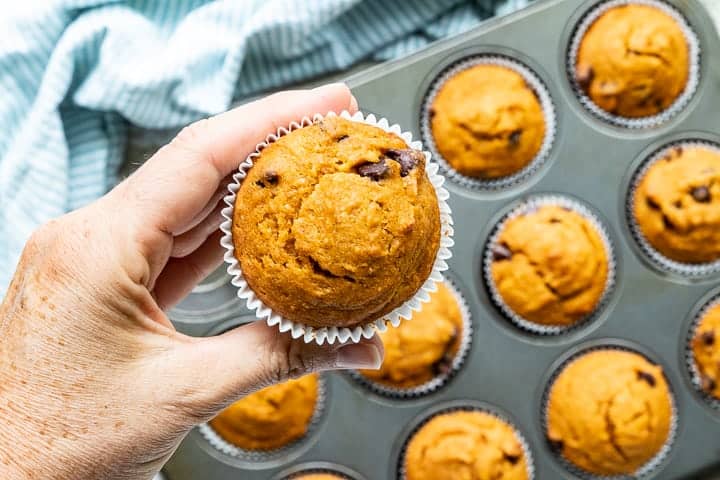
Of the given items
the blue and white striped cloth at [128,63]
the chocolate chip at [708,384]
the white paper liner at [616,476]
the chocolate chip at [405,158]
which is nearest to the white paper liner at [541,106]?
the blue and white striped cloth at [128,63]

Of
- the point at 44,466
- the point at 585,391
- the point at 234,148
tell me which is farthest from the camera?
the point at 585,391

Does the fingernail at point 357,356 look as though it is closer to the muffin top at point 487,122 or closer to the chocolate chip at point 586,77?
the muffin top at point 487,122

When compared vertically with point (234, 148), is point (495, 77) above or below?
above

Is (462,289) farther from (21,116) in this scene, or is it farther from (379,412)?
(21,116)

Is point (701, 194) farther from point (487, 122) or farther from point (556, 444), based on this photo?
point (556, 444)

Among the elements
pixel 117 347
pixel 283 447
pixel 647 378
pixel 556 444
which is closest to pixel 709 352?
pixel 647 378

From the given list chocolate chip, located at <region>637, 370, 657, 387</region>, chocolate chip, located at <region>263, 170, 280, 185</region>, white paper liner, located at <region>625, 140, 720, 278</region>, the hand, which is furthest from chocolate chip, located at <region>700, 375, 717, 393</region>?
chocolate chip, located at <region>263, 170, 280, 185</region>

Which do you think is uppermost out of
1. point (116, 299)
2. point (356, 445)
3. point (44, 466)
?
point (116, 299)

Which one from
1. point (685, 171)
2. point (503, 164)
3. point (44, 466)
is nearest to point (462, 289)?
point (503, 164)

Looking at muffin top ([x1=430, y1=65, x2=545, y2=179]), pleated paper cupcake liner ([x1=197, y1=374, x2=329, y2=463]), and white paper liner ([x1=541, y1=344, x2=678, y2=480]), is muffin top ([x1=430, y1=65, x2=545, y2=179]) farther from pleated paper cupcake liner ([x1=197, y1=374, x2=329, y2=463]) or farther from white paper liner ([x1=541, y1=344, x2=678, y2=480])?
pleated paper cupcake liner ([x1=197, y1=374, x2=329, y2=463])
